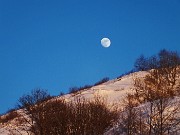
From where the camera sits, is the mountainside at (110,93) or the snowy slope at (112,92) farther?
the snowy slope at (112,92)

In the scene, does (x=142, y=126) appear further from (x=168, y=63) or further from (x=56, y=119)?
(x=168, y=63)

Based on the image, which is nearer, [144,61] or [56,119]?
[56,119]

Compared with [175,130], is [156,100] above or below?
above

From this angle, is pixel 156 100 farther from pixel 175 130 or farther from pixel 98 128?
pixel 98 128

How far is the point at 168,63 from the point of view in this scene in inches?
1674

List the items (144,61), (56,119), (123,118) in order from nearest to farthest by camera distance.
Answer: (56,119), (123,118), (144,61)

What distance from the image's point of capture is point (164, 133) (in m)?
17.4

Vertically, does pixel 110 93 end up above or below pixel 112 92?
below

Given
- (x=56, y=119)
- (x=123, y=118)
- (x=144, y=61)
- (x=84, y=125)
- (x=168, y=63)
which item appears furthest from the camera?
(x=144, y=61)

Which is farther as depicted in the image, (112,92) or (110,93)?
(112,92)

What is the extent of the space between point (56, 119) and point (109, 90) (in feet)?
68.4

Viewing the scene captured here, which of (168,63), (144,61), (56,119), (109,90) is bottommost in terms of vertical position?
(56,119)

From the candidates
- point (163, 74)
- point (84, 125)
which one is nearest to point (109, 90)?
point (163, 74)

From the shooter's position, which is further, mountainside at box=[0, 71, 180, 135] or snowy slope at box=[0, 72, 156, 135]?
snowy slope at box=[0, 72, 156, 135]
